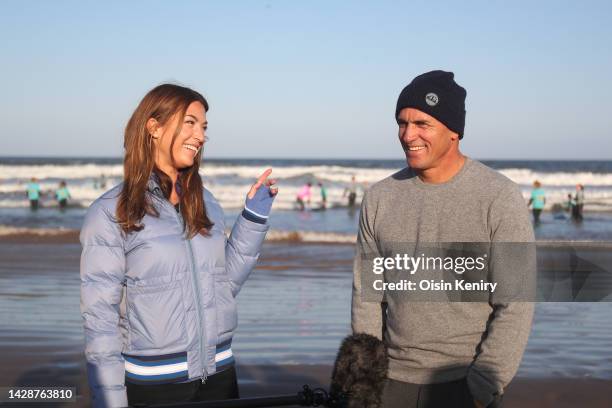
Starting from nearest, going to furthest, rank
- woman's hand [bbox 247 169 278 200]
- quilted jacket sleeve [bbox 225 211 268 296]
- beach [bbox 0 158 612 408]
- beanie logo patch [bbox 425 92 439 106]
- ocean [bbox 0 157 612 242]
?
1. beanie logo patch [bbox 425 92 439 106]
2. quilted jacket sleeve [bbox 225 211 268 296]
3. woman's hand [bbox 247 169 278 200]
4. beach [bbox 0 158 612 408]
5. ocean [bbox 0 157 612 242]

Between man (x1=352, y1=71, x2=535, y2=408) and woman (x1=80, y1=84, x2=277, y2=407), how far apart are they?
0.60 meters

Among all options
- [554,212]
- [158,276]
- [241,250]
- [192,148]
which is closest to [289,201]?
[554,212]

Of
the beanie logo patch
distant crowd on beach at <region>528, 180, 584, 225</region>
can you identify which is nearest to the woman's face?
the beanie logo patch

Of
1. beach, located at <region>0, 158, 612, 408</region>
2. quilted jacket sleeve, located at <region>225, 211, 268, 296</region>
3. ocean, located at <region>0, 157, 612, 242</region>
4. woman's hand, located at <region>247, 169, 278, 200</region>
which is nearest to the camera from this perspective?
quilted jacket sleeve, located at <region>225, 211, 268, 296</region>

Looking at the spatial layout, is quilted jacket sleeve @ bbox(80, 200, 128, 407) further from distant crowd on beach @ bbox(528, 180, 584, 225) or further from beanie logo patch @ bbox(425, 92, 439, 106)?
distant crowd on beach @ bbox(528, 180, 584, 225)

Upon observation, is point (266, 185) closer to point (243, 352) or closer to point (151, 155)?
point (151, 155)

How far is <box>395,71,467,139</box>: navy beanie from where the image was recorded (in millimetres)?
2842

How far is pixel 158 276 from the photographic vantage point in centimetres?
285

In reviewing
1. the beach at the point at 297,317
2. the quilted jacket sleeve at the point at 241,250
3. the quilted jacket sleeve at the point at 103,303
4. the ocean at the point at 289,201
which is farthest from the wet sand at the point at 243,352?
the ocean at the point at 289,201

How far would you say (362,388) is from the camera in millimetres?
2344

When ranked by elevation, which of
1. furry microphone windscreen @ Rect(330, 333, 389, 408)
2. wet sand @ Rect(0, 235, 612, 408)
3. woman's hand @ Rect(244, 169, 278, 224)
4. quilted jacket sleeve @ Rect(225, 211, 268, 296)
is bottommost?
wet sand @ Rect(0, 235, 612, 408)

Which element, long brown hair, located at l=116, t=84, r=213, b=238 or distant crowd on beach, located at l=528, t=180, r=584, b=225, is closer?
long brown hair, located at l=116, t=84, r=213, b=238

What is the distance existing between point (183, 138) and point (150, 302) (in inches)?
25.9

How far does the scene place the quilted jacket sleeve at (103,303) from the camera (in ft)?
8.87
